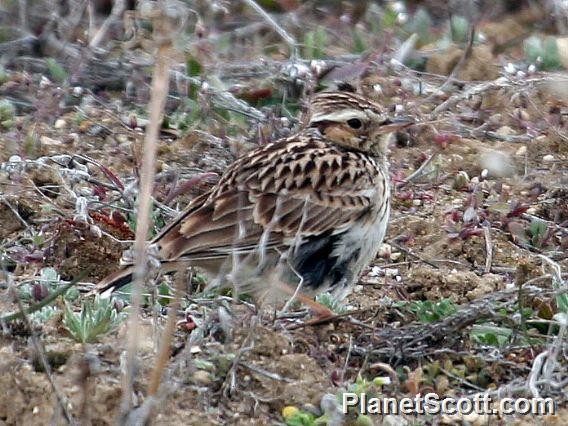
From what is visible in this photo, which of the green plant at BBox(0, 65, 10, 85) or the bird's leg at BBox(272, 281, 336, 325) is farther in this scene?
the green plant at BBox(0, 65, 10, 85)

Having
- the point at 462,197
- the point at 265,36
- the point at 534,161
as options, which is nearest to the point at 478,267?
the point at 462,197

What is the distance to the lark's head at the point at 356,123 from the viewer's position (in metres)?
6.66

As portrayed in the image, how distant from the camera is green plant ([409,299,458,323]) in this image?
5.59 m

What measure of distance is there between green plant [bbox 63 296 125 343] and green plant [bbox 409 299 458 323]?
1134mm

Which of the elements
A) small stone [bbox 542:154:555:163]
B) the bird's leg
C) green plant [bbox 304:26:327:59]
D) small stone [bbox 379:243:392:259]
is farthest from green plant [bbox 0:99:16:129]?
small stone [bbox 542:154:555:163]

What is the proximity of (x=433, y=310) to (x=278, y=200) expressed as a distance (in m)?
0.86

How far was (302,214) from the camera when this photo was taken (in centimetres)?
610

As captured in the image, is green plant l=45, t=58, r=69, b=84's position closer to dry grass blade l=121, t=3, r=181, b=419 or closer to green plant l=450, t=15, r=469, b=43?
green plant l=450, t=15, r=469, b=43

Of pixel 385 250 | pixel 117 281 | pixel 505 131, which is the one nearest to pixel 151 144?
pixel 117 281

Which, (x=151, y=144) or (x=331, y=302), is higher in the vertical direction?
(x=151, y=144)

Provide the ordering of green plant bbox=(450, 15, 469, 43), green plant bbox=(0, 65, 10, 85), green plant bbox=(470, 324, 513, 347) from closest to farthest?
green plant bbox=(470, 324, 513, 347), green plant bbox=(0, 65, 10, 85), green plant bbox=(450, 15, 469, 43)

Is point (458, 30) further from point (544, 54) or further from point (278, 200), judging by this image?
point (278, 200)

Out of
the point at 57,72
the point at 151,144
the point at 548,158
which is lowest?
the point at 57,72

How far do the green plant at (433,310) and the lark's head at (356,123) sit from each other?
1165mm
